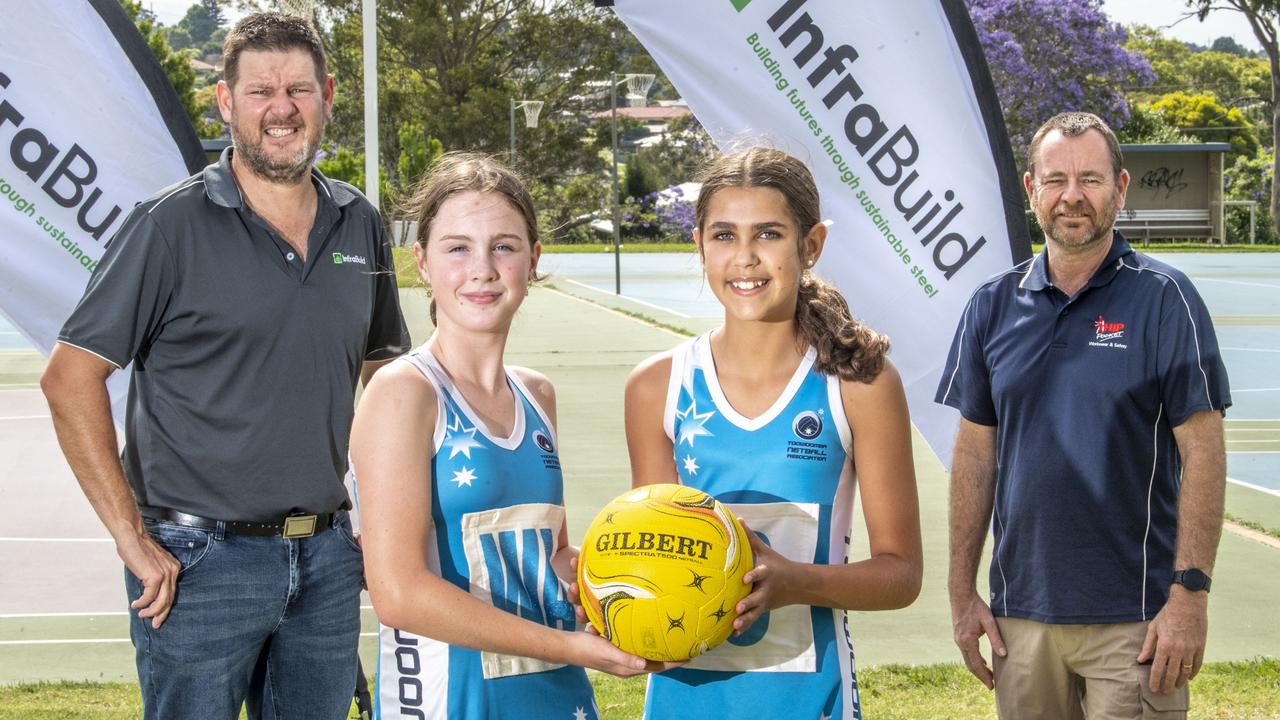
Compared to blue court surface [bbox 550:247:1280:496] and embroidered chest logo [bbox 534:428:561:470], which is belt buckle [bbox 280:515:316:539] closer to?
blue court surface [bbox 550:247:1280:496]

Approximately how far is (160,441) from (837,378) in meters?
1.59

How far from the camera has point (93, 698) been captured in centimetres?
490

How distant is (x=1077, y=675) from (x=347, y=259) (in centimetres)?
206

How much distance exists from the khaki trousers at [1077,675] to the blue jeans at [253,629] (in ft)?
5.31

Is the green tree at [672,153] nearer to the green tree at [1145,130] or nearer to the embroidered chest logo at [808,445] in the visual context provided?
the green tree at [1145,130]

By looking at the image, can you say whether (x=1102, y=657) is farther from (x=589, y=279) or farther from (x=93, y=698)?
(x=589, y=279)

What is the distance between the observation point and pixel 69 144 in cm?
384

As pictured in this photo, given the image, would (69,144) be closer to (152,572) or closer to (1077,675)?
(152,572)

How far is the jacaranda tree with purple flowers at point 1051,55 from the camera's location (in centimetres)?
4291

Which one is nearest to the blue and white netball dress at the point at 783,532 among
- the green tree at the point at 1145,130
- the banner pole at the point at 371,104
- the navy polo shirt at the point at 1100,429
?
the navy polo shirt at the point at 1100,429

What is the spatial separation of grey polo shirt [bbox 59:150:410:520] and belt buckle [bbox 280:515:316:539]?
2cm

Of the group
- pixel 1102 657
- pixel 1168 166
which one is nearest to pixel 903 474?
pixel 1102 657

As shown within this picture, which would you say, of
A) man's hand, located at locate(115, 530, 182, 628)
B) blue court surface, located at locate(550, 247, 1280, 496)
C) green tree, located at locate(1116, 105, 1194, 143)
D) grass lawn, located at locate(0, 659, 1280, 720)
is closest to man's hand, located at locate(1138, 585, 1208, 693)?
blue court surface, located at locate(550, 247, 1280, 496)

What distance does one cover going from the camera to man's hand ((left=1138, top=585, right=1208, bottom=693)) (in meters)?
2.91
